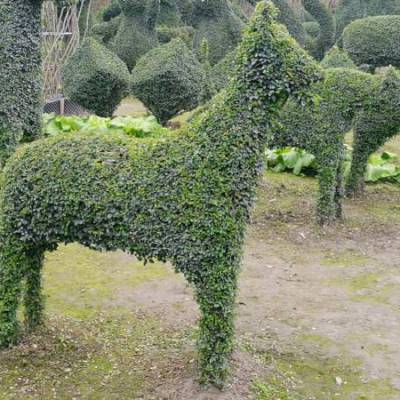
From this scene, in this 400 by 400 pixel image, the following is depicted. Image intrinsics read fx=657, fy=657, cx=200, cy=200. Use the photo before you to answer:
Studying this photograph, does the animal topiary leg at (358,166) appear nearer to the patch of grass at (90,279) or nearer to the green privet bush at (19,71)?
the patch of grass at (90,279)

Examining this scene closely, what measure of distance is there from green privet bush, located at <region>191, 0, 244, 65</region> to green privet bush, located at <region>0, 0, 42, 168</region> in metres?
7.88

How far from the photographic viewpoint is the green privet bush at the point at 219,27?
15648 millimetres

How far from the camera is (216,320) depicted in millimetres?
4688

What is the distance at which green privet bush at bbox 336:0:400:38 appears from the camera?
1953 centimetres

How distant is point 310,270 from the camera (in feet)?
25.2

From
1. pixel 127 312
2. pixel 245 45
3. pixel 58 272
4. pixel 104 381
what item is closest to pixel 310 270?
pixel 127 312

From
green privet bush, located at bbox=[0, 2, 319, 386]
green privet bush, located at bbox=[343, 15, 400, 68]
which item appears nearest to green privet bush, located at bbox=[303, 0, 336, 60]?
green privet bush, located at bbox=[343, 15, 400, 68]

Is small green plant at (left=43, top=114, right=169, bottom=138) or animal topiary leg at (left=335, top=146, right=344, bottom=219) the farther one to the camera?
small green plant at (left=43, top=114, right=169, bottom=138)

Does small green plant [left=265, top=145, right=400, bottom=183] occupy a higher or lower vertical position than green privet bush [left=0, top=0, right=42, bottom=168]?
lower

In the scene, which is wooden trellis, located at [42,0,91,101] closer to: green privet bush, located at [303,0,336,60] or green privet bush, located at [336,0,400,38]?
green privet bush, located at [303,0,336,60]

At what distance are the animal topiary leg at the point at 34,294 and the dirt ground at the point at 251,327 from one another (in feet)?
0.43

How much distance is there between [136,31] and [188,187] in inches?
548

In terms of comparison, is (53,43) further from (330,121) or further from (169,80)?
(330,121)

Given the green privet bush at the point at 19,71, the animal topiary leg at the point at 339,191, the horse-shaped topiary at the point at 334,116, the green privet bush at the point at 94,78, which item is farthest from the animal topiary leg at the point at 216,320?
the green privet bush at the point at 94,78
